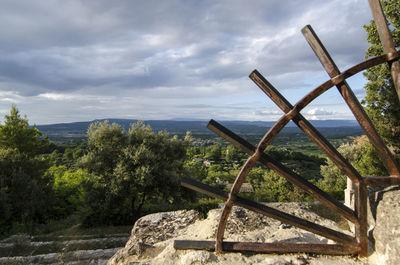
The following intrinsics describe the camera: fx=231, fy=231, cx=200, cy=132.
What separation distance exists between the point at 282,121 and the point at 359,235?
7.90 ft

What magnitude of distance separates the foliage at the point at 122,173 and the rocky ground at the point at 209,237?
752cm

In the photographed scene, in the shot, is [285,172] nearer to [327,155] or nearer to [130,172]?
[327,155]

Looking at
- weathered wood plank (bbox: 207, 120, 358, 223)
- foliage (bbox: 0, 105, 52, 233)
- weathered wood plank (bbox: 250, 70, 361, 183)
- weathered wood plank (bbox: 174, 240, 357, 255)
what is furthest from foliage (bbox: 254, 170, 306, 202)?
foliage (bbox: 0, 105, 52, 233)

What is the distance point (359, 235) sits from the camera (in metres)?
3.99

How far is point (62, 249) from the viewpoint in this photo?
976cm

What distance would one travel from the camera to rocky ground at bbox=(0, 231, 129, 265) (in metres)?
8.69

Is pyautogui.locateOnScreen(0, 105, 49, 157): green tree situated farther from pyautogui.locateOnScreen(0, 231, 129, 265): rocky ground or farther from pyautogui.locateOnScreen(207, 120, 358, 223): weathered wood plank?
pyautogui.locateOnScreen(207, 120, 358, 223): weathered wood plank

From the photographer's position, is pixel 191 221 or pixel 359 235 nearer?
pixel 359 235

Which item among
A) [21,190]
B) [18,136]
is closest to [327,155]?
[21,190]

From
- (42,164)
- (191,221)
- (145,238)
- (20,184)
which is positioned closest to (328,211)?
(191,221)

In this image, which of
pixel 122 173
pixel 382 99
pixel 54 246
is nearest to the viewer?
pixel 54 246

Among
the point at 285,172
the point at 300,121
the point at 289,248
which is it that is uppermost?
the point at 300,121

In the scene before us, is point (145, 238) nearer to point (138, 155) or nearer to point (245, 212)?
point (245, 212)

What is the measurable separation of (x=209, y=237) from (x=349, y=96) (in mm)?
4161
